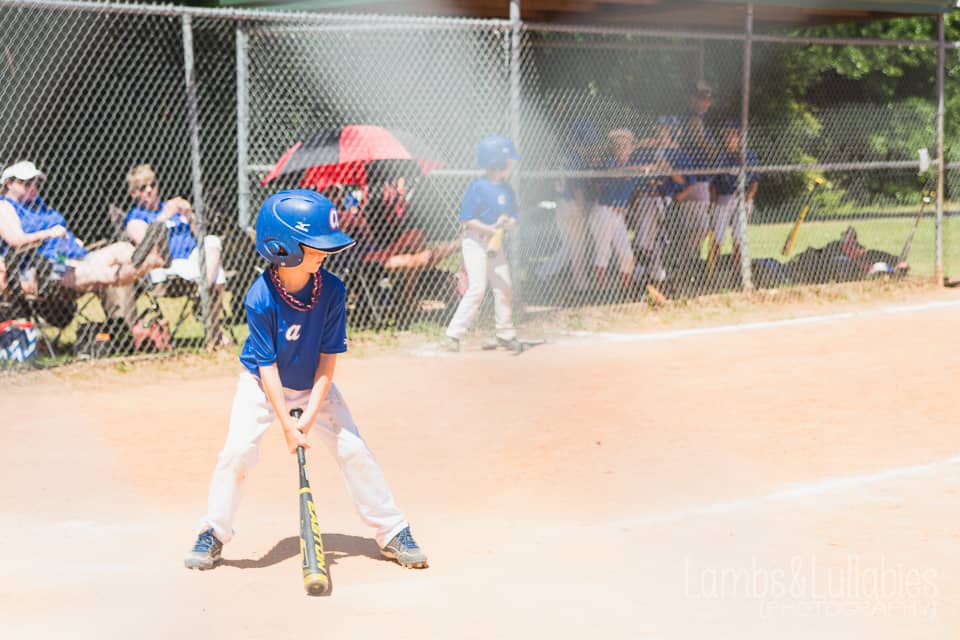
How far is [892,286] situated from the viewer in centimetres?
1380

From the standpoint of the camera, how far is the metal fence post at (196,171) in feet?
32.0

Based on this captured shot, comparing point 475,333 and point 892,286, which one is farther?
point 892,286

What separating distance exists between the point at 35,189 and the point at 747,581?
7.19m

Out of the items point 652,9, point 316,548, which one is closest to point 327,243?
point 316,548

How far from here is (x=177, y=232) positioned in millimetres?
10586

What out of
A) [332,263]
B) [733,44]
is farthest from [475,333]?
[733,44]

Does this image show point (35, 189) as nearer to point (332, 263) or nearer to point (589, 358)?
point (332, 263)

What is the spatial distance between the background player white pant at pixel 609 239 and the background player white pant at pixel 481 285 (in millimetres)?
2559

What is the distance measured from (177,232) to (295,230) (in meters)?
6.15

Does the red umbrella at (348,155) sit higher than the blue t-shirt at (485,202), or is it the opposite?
the red umbrella at (348,155)

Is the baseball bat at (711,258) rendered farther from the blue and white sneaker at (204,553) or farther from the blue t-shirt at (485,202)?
the blue and white sneaker at (204,553)

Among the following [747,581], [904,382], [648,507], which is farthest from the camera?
[904,382]

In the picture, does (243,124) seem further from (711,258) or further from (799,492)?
(799,492)

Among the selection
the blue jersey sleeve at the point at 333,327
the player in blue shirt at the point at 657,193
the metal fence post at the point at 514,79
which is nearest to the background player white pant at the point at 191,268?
the metal fence post at the point at 514,79
